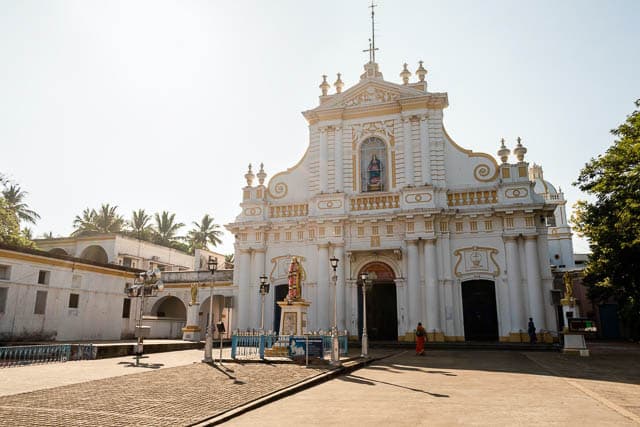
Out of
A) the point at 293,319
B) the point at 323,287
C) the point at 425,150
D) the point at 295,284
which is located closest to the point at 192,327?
the point at 323,287

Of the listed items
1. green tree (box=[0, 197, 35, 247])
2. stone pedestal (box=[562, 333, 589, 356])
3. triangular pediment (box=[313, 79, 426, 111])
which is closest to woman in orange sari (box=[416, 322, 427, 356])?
stone pedestal (box=[562, 333, 589, 356])

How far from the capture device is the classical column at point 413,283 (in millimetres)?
25266

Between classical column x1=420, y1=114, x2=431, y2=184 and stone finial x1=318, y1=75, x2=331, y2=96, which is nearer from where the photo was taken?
classical column x1=420, y1=114, x2=431, y2=184

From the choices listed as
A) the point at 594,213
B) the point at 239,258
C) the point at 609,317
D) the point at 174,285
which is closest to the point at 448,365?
the point at 594,213

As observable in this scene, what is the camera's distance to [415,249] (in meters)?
25.9

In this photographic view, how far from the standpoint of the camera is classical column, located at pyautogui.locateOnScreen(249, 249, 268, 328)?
27.7 metres

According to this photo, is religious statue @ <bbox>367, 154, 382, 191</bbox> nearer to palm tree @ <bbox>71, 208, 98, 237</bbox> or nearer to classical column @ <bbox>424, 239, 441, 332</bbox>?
classical column @ <bbox>424, 239, 441, 332</bbox>

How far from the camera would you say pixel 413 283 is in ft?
83.7

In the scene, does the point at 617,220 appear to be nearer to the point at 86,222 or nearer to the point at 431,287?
the point at 431,287

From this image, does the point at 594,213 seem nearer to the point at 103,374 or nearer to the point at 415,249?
the point at 415,249

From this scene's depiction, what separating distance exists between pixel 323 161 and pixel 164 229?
32973mm

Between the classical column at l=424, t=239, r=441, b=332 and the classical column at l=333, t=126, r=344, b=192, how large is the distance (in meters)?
6.32

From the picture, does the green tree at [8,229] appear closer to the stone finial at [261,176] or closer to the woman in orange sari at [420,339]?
the stone finial at [261,176]

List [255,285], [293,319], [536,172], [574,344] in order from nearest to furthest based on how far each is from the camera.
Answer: [293,319] < [574,344] < [255,285] < [536,172]
